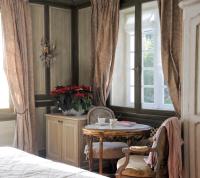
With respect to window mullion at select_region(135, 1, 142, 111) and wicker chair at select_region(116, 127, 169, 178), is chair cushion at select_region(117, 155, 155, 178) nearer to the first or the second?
wicker chair at select_region(116, 127, 169, 178)

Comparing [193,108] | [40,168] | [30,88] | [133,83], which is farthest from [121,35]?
[40,168]

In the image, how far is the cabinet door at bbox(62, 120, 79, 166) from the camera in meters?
4.40

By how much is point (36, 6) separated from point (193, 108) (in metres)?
2.97

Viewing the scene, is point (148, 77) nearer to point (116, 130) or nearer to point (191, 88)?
point (116, 130)

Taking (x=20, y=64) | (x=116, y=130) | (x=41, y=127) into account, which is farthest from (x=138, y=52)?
(x=41, y=127)

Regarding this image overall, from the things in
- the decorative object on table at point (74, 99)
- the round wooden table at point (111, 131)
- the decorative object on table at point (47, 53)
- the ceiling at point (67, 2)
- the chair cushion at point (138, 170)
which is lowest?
the chair cushion at point (138, 170)

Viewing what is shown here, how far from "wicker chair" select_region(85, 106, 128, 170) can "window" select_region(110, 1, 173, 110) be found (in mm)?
334

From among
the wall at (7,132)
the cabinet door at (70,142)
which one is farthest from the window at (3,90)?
the cabinet door at (70,142)

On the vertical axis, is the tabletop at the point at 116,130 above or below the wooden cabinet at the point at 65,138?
above

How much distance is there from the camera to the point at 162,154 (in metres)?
3.15

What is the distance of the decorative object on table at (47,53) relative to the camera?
16.4 feet

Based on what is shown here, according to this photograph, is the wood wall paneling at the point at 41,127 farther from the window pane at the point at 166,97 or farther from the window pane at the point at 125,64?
the window pane at the point at 166,97

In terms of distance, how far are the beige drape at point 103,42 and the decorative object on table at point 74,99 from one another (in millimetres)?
215

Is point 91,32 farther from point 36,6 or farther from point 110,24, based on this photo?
point 36,6
